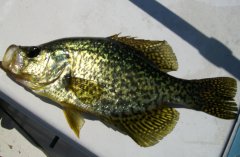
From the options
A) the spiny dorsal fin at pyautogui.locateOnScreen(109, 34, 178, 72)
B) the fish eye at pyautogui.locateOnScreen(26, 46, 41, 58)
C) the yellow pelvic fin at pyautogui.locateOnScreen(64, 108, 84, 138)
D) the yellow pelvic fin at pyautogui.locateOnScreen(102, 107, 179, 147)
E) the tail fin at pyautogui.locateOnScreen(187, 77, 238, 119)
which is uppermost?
the spiny dorsal fin at pyautogui.locateOnScreen(109, 34, 178, 72)

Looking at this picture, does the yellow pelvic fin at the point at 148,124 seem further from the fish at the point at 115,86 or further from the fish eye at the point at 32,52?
the fish eye at the point at 32,52

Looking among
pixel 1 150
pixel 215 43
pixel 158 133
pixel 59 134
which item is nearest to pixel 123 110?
pixel 158 133

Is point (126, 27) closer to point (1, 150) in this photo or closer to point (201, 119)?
point (201, 119)

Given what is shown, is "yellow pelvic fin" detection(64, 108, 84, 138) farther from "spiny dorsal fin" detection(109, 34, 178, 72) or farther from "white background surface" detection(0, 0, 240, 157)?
"spiny dorsal fin" detection(109, 34, 178, 72)

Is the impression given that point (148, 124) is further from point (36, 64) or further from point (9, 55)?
point (9, 55)

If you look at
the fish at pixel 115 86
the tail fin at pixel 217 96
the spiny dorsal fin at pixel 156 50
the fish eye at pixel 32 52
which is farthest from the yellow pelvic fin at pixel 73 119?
the tail fin at pixel 217 96

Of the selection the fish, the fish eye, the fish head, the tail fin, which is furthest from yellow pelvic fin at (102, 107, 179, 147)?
the fish eye
